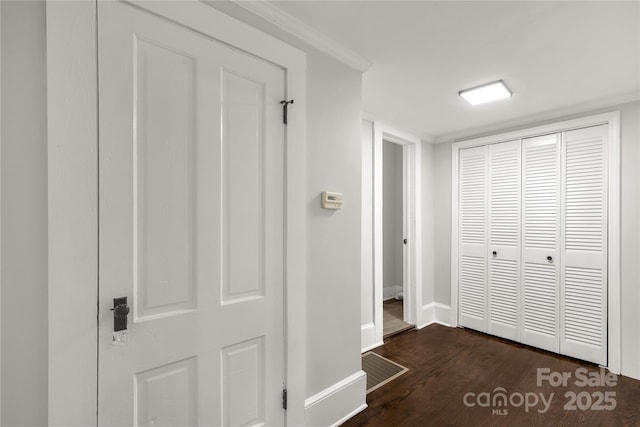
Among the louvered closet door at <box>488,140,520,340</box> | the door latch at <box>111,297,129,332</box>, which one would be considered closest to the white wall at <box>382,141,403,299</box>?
the louvered closet door at <box>488,140,520,340</box>

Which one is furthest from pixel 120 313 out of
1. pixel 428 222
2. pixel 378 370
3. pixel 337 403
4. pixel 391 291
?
pixel 391 291

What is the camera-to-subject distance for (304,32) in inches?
66.3

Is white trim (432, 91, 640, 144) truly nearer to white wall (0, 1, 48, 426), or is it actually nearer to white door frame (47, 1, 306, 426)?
white door frame (47, 1, 306, 426)

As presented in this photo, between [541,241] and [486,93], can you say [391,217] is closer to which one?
[541,241]

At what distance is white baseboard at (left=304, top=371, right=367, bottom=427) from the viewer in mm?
1755

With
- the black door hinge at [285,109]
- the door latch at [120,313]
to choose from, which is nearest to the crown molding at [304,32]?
the black door hinge at [285,109]

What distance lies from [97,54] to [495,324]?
13.0 feet

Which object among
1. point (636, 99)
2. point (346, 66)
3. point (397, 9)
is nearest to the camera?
point (397, 9)

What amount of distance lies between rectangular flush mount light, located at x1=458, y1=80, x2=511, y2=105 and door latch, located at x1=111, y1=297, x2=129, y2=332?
2687 mm

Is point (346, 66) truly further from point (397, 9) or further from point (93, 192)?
point (93, 192)

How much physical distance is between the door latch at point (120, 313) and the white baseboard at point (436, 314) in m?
3.31

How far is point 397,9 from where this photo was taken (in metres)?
1.52

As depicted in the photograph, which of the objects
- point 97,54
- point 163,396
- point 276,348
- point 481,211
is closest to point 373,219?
point 481,211

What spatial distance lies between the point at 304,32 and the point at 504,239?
2.92 metres
